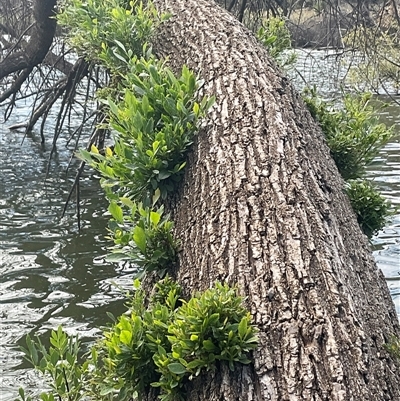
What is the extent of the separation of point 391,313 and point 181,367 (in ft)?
2.92

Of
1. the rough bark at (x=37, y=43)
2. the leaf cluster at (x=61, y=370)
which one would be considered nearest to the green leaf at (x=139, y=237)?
the leaf cluster at (x=61, y=370)

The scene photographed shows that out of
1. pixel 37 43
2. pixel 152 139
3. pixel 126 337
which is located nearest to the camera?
pixel 126 337

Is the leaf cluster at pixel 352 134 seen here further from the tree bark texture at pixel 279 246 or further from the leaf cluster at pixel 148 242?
the leaf cluster at pixel 148 242

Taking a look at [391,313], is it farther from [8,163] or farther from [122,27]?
[8,163]

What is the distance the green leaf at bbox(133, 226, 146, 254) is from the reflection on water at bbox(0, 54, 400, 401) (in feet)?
5.52

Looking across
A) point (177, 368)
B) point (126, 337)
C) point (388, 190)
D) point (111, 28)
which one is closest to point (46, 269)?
point (111, 28)

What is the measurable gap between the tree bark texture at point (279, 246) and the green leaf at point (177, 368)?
83 millimetres

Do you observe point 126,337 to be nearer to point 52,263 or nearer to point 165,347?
point 165,347

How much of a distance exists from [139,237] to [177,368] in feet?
1.87

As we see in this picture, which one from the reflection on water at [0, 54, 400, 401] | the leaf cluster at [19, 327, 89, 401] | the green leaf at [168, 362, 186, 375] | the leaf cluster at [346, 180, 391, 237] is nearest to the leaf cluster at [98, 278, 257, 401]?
the green leaf at [168, 362, 186, 375]

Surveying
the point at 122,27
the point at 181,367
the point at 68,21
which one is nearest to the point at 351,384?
the point at 181,367

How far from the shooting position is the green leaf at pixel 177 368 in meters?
1.62

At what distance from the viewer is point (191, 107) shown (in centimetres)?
262

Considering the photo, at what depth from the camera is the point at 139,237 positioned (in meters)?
2.06
